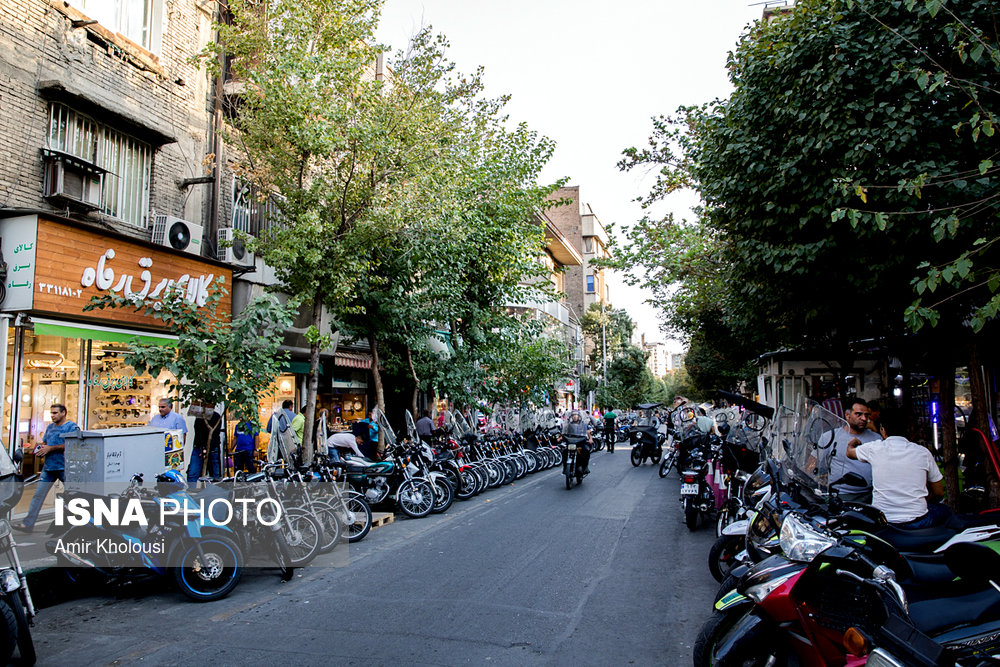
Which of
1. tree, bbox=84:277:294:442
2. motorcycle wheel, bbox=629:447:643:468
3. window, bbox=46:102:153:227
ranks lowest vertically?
motorcycle wheel, bbox=629:447:643:468

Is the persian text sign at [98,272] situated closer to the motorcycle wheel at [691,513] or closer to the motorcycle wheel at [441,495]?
the motorcycle wheel at [441,495]

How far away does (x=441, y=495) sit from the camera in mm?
11523

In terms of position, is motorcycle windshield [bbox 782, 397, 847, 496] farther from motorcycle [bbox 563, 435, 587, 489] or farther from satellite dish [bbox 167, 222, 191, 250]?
satellite dish [bbox 167, 222, 191, 250]

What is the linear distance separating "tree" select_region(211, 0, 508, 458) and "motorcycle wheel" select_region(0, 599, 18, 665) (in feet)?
22.4

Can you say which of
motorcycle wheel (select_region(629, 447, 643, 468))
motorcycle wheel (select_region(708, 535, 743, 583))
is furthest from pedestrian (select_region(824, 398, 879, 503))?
motorcycle wheel (select_region(629, 447, 643, 468))

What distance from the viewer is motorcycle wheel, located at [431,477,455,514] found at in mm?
11445

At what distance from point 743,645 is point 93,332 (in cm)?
1069

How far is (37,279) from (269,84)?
4913 millimetres

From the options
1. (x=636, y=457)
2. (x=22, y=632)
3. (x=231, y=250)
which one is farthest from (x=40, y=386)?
(x=636, y=457)

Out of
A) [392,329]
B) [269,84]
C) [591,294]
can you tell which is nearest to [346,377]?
[392,329]

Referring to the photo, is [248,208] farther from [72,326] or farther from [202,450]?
[202,450]

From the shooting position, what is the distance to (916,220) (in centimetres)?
712

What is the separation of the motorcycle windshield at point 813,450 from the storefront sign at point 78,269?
302 inches

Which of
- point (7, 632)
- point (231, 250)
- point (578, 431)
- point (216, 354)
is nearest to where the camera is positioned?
point (7, 632)
